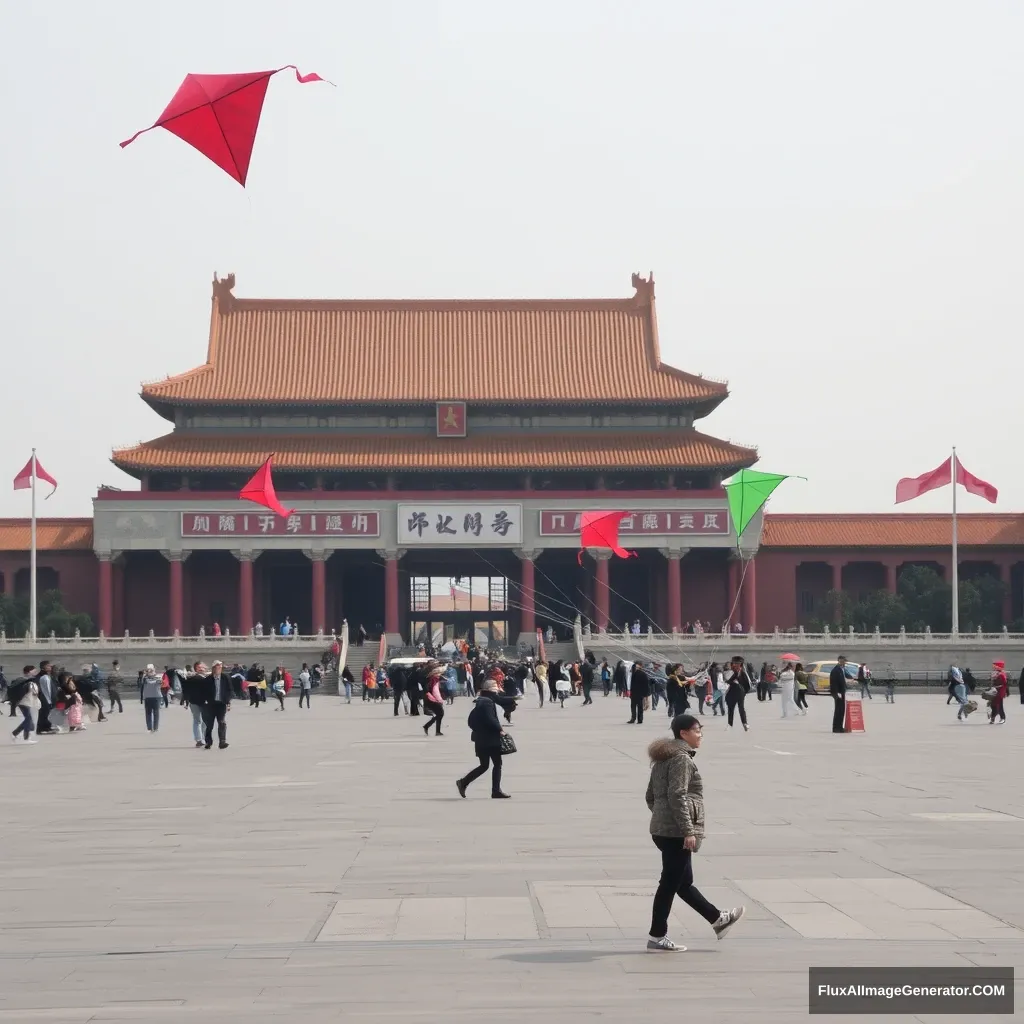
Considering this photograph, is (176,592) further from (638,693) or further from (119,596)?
(638,693)

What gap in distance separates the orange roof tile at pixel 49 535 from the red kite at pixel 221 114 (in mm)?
61363

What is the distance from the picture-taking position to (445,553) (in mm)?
77438

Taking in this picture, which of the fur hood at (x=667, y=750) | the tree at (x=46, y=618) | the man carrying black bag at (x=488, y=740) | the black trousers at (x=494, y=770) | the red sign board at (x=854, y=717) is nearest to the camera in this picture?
the fur hood at (x=667, y=750)

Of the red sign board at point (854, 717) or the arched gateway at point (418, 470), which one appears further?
the arched gateway at point (418, 470)

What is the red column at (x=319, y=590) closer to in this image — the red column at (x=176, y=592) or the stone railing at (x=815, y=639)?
the red column at (x=176, y=592)

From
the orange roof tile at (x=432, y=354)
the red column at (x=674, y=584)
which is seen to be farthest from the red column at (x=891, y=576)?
the orange roof tile at (x=432, y=354)

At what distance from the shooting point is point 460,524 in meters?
73.8

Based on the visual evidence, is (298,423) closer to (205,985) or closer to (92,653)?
(92,653)

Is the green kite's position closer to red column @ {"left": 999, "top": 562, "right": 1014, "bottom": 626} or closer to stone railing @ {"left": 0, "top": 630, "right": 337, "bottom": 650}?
stone railing @ {"left": 0, "top": 630, "right": 337, "bottom": 650}

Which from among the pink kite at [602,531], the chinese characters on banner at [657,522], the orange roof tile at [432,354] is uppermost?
the orange roof tile at [432,354]

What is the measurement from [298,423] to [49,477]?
42.6ft

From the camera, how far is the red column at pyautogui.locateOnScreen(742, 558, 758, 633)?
242 feet

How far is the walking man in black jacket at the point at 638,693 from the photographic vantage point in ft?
112

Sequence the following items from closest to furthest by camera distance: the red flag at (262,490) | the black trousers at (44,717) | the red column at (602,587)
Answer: the black trousers at (44,717)
the red flag at (262,490)
the red column at (602,587)
